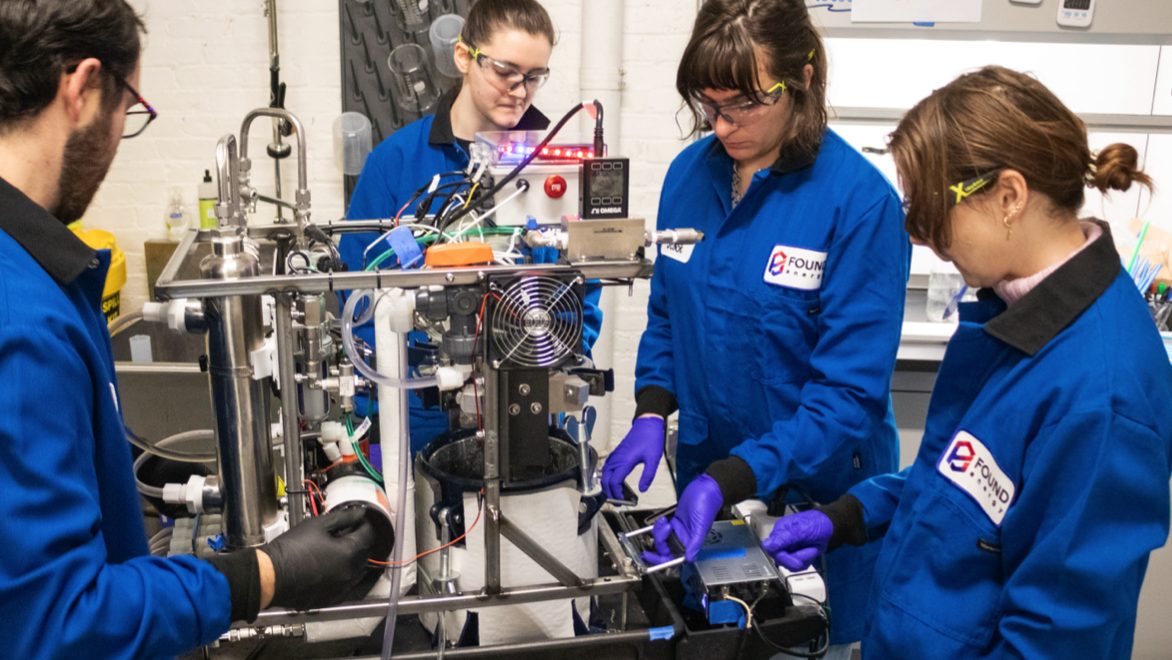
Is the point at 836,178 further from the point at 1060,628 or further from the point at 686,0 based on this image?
the point at 686,0

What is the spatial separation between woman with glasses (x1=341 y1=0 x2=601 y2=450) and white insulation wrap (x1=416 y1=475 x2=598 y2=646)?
0.64 metres

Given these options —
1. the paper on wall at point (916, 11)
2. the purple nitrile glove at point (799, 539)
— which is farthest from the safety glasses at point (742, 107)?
the paper on wall at point (916, 11)

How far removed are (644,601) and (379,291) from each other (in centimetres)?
56

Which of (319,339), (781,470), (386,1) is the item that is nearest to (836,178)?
(781,470)

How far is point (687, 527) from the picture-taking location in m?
1.35

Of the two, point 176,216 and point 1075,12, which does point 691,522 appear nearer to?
point 1075,12

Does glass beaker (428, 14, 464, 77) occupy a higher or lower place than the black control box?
higher

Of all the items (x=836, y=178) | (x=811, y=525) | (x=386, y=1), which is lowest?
(x=811, y=525)

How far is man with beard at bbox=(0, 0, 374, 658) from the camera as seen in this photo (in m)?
0.83

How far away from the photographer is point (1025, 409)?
1.00 m

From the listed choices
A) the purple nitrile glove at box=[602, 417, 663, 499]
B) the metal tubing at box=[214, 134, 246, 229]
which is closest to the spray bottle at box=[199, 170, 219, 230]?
the metal tubing at box=[214, 134, 246, 229]

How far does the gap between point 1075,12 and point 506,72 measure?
1751 mm

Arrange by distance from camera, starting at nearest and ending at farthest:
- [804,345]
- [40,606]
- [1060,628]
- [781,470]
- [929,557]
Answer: [40,606], [1060,628], [929,557], [781,470], [804,345]

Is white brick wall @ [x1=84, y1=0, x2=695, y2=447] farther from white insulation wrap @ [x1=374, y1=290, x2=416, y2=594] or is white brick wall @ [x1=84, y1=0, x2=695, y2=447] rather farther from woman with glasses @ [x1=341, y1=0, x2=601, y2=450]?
white insulation wrap @ [x1=374, y1=290, x2=416, y2=594]
